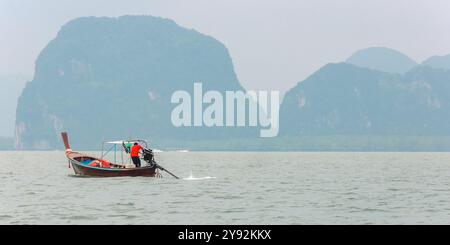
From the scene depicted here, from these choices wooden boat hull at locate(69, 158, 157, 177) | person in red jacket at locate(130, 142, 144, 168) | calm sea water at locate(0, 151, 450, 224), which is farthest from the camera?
wooden boat hull at locate(69, 158, 157, 177)

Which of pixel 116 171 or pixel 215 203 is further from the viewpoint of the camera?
pixel 116 171

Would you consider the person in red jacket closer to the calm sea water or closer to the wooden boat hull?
the wooden boat hull

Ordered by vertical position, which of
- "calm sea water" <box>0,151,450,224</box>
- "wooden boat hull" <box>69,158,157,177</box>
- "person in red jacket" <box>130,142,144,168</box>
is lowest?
"calm sea water" <box>0,151,450,224</box>

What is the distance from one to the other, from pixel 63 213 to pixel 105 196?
7.94 metres

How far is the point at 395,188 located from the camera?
50.0 m

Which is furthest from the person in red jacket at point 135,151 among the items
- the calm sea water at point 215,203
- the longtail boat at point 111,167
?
the calm sea water at point 215,203

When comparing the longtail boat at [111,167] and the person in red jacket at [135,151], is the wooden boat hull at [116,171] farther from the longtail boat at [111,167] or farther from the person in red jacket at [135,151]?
the person in red jacket at [135,151]

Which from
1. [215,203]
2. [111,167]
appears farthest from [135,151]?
[215,203]

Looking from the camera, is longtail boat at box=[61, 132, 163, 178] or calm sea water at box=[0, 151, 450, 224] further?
longtail boat at box=[61, 132, 163, 178]

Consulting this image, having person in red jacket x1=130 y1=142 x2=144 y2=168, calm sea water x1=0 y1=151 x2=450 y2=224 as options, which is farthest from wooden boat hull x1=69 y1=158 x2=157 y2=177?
person in red jacket x1=130 y1=142 x2=144 y2=168

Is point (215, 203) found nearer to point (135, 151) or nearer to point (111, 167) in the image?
point (135, 151)
